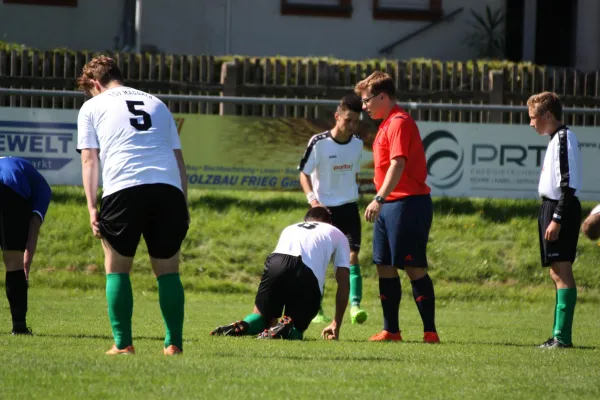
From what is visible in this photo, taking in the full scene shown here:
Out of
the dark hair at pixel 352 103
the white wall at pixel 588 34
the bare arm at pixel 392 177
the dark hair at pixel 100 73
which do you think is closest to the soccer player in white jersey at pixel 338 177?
the dark hair at pixel 352 103

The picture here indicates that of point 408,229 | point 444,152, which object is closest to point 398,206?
point 408,229

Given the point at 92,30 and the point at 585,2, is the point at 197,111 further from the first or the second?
the point at 585,2

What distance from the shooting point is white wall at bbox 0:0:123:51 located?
21.4 m

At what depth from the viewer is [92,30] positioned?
2178 cm

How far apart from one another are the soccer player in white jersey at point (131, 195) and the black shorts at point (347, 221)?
4.51 meters

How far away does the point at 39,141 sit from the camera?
15.5 meters

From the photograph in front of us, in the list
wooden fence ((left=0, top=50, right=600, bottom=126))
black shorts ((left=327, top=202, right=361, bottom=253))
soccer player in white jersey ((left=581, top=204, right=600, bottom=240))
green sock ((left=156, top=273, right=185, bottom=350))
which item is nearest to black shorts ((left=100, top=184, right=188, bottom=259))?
green sock ((left=156, top=273, right=185, bottom=350))

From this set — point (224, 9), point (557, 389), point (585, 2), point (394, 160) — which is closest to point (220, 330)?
point (394, 160)

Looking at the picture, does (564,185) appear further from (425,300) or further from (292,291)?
(292,291)

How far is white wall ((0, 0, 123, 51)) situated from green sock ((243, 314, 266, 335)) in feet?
43.7

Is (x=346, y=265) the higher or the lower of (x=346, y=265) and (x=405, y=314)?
the higher

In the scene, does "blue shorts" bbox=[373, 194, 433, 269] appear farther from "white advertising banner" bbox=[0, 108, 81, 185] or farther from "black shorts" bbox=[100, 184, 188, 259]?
"white advertising banner" bbox=[0, 108, 81, 185]

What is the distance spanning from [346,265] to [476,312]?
173 inches

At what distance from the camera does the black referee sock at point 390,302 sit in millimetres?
9203
